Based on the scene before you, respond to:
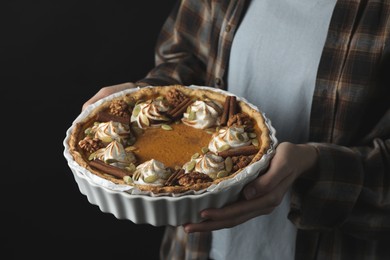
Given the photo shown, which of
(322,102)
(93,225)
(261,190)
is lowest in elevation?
(93,225)

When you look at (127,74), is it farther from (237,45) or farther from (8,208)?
(237,45)

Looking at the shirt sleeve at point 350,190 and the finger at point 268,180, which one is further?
the shirt sleeve at point 350,190

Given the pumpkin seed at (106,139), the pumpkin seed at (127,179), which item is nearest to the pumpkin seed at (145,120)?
the pumpkin seed at (106,139)

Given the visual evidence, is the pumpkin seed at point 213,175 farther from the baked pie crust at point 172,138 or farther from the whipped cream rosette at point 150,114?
the whipped cream rosette at point 150,114

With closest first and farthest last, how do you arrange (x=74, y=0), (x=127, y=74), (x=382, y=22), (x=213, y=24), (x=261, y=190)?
(x=261, y=190) → (x=382, y=22) → (x=213, y=24) → (x=74, y=0) → (x=127, y=74)

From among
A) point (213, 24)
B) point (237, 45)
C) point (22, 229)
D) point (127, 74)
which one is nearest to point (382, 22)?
point (237, 45)

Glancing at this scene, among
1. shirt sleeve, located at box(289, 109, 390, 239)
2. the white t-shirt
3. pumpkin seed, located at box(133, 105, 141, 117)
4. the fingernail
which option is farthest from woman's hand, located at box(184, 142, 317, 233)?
pumpkin seed, located at box(133, 105, 141, 117)

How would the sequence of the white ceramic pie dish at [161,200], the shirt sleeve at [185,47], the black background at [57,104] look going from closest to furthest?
the white ceramic pie dish at [161,200] → the shirt sleeve at [185,47] → the black background at [57,104]

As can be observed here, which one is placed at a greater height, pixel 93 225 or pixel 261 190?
pixel 261 190
